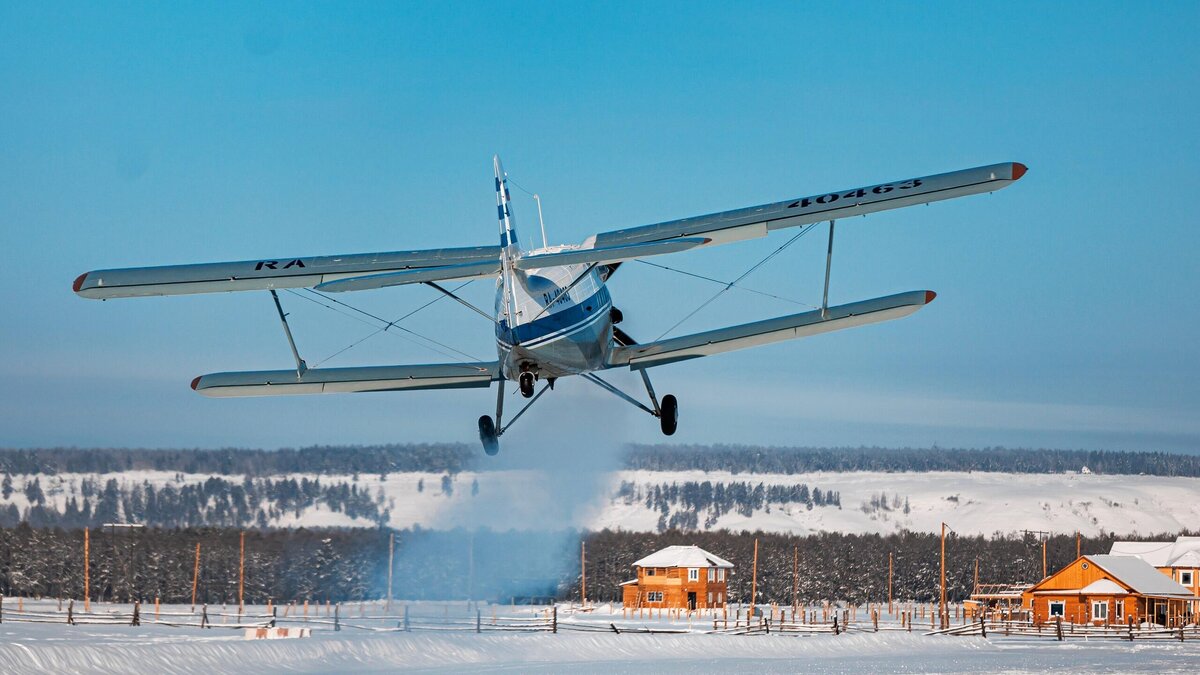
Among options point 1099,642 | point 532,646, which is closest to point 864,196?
point 532,646

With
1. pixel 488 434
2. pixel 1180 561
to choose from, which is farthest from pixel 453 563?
pixel 1180 561

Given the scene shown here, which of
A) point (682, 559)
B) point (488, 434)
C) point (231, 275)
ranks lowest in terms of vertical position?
point (682, 559)

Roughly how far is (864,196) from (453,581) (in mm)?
39161

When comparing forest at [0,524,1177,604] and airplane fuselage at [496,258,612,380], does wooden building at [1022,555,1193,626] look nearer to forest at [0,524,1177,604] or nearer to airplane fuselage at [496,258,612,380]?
forest at [0,524,1177,604]

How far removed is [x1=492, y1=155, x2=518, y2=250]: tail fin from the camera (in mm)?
25594

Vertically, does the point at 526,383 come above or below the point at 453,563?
above

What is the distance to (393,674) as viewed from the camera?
39344 millimetres

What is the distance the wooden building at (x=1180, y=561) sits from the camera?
8325 cm

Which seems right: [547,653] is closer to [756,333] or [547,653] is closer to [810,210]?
[756,333]

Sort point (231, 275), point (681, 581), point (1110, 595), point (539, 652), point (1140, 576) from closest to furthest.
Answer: point (231, 275) < point (539, 652) < point (1110, 595) < point (1140, 576) < point (681, 581)

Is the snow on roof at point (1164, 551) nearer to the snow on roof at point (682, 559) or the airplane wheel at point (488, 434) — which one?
the snow on roof at point (682, 559)

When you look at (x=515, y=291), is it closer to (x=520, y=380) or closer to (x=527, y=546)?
(x=520, y=380)

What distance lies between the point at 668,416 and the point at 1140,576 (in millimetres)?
58485

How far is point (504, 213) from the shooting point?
1040 inches
